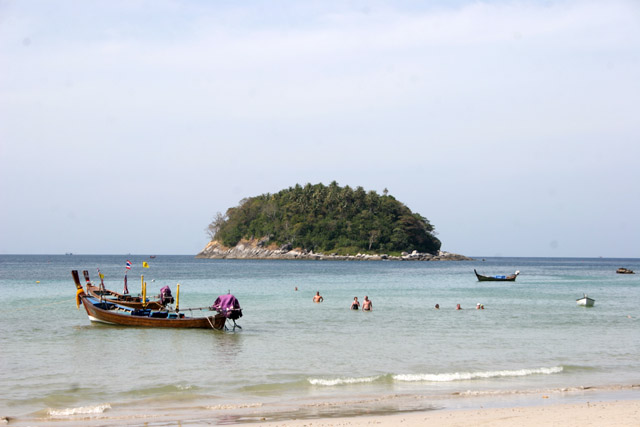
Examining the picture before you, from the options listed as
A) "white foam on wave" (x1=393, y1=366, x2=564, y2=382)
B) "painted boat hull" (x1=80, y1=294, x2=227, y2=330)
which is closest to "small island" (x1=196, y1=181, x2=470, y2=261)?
"painted boat hull" (x1=80, y1=294, x2=227, y2=330)

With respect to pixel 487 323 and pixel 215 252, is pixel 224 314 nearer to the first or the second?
pixel 487 323

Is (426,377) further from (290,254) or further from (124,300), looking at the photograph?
(290,254)

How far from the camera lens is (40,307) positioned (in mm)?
40969

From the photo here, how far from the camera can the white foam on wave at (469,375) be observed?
→ 18.8 metres

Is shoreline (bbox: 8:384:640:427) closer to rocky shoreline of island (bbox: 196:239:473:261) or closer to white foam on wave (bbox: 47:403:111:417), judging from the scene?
white foam on wave (bbox: 47:403:111:417)

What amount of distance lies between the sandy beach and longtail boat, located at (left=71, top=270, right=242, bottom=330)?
53.3ft

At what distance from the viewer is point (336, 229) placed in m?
173

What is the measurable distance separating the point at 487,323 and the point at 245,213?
16039 cm

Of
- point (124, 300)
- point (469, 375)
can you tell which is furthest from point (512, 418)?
point (124, 300)

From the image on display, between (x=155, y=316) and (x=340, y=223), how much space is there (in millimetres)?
142935

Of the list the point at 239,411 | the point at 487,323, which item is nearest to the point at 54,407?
the point at 239,411

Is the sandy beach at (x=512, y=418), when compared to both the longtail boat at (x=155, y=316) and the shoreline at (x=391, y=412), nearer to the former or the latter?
the shoreline at (x=391, y=412)

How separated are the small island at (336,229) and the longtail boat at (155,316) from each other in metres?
136

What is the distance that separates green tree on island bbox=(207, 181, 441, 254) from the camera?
172 m
